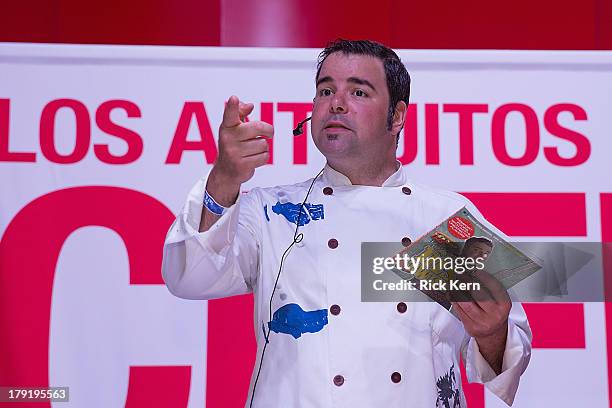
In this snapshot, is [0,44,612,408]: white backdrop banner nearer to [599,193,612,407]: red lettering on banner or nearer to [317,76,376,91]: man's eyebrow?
[599,193,612,407]: red lettering on banner

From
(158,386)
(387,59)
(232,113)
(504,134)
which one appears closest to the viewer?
(232,113)

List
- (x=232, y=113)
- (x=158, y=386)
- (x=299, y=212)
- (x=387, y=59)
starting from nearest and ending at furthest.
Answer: (x=232, y=113)
(x=299, y=212)
(x=387, y=59)
(x=158, y=386)

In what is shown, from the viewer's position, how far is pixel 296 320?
1.59 meters

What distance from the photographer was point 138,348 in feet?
7.05

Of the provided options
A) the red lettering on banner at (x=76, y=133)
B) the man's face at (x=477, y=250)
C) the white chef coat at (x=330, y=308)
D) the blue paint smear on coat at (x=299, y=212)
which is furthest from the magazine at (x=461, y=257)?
the red lettering on banner at (x=76, y=133)

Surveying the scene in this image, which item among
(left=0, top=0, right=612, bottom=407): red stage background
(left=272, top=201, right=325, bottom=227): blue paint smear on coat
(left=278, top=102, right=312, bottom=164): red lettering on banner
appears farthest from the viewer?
(left=0, top=0, right=612, bottom=407): red stage background

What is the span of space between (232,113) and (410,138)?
100 centimetres

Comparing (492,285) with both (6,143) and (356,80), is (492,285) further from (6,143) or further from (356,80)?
(6,143)

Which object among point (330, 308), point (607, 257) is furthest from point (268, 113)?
point (607, 257)

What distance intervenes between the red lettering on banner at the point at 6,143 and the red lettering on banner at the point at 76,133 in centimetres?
5

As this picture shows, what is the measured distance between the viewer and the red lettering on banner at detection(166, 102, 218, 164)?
2.23 meters

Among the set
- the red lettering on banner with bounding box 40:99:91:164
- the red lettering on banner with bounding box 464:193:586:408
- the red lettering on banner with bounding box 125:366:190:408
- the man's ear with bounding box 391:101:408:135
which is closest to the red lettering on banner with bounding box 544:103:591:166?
the red lettering on banner with bounding box 464:193:586:408

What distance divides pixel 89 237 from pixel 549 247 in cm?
135

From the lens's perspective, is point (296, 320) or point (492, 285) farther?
point (296, 320)
